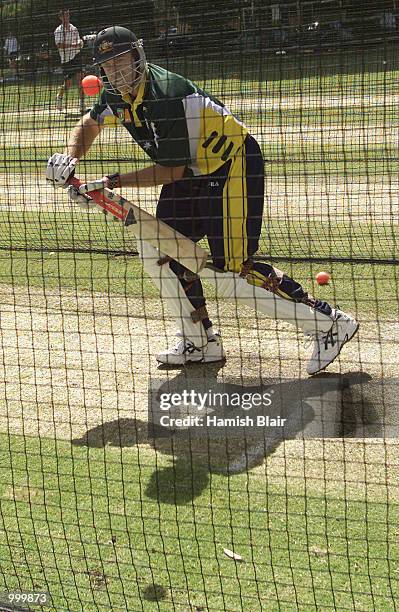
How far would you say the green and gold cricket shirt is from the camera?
439cm

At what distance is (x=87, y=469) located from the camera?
13.2 feet

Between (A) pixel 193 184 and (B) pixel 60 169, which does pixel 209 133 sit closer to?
(A) pixel 193 184

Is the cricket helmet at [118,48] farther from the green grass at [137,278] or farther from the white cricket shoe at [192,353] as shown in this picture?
the green grass at [137,278]

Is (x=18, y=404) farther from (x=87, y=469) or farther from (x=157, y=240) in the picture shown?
(x=157, y=240)

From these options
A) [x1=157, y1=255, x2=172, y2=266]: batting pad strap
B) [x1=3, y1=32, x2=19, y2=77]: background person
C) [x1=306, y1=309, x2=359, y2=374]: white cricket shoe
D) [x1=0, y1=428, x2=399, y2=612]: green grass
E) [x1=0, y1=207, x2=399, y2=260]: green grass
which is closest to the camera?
[x1=0, y1=428, x2=399, y2=612]: green grass

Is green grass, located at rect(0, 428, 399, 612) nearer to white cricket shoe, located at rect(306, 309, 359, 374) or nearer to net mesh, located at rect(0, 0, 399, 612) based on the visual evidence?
net mesh, located at rect(0, 0, 399, 612)

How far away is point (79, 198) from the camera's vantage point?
4.67 meters

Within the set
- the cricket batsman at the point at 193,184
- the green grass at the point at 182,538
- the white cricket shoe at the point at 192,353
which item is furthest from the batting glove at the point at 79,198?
the green grass at the point at 182,538

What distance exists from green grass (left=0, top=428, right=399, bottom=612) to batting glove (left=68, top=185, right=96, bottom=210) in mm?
1380

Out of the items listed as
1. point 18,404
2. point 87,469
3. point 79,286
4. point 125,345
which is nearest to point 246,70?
point 79,286

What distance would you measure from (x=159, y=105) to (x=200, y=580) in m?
2.33

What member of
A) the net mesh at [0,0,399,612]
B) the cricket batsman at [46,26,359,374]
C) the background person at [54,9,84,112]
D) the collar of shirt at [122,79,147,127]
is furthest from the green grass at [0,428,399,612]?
the background person at [54,9,84,112]

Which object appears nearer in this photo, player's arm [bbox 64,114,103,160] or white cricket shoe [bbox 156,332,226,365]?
player's arm [bbox 64,114,103,160]

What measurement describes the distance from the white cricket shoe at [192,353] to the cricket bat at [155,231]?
0.63 m
